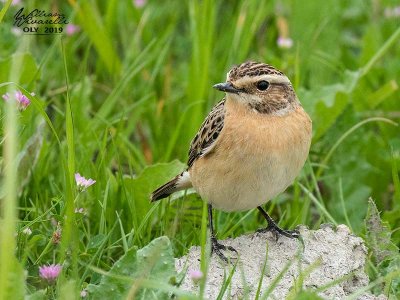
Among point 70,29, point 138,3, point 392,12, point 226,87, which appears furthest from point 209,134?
point 392,12

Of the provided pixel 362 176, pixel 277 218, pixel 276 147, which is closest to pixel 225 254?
pixel 276 147

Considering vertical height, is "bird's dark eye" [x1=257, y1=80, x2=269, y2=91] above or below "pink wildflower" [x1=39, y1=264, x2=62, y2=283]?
above

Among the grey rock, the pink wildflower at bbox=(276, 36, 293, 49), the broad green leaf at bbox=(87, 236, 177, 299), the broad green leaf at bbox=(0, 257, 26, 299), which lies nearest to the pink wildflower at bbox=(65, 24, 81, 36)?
the pink wildflower at bbox=(276, 36, 293, 49)

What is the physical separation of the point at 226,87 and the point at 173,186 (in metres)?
0.90

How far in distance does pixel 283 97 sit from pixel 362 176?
174cm

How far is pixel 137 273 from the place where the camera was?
170 inches

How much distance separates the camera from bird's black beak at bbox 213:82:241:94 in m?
5.22

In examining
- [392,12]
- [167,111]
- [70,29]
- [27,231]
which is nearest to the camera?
[27,231]

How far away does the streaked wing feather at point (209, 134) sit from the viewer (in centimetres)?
547

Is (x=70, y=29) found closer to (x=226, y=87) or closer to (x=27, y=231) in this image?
(x=226, y=87)

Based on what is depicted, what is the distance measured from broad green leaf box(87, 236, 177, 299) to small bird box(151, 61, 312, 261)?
2.77 feet

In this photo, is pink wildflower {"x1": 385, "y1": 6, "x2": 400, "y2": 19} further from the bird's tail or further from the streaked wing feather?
the bird's tail

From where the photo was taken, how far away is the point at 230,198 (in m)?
5.31

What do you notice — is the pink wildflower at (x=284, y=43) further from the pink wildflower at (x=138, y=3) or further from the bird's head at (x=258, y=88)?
the bird's head at (x=258, y=88)
